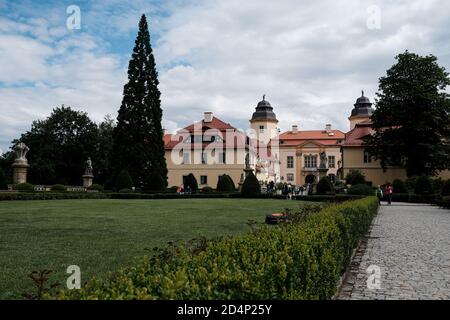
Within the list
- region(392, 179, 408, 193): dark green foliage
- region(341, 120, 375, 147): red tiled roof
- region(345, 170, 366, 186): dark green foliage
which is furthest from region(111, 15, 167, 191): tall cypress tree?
region(341, 120, 375, 147): red tiled roof

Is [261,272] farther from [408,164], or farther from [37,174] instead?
[37,174]

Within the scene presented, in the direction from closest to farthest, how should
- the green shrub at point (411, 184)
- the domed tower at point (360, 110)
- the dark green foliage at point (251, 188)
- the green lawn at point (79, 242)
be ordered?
the green lawn at point (79, 242) → the dark green foliage at point (251, 188) → the green shrub at point (411, 184) → the domed tower at point (360, 110)

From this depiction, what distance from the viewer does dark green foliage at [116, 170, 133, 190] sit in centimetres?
3981

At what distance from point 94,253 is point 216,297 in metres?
5.96

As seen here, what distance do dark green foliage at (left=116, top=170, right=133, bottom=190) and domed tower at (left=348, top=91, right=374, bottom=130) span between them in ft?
165

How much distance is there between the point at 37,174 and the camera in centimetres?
5284

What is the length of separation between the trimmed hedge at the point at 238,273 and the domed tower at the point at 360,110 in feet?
249

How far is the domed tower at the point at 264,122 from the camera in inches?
3199

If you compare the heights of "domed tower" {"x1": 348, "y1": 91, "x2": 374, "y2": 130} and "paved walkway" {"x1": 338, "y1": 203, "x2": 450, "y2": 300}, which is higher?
"domed tower" {"x1": 348, "y1": 91, "x2": 374, "y2": 130}

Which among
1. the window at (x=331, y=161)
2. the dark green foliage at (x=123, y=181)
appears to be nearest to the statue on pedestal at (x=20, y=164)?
the dark green foliage at (x=123, y=181)

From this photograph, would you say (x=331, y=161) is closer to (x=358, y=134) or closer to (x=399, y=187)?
(x=358, y=134)

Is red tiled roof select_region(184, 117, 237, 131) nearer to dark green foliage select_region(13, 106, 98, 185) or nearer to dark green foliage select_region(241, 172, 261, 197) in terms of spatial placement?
dark green foliage select_region(13, 106, 98, 185)

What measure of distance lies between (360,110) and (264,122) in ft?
55.6

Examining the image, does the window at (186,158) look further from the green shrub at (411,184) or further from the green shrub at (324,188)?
the green shrub at (411,184)
